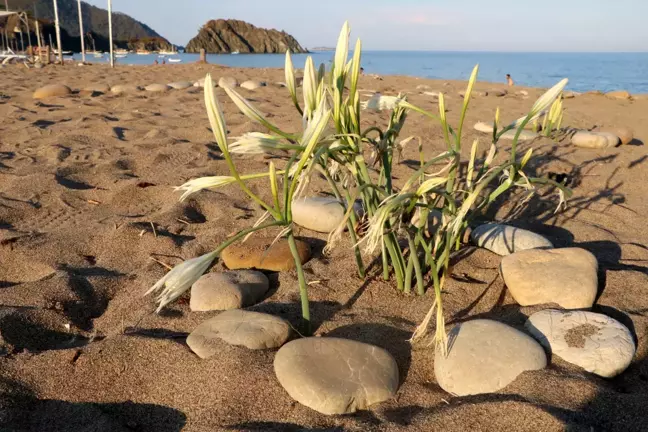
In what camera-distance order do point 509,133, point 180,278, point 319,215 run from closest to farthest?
point 180,278
point 319,215
point 509,133

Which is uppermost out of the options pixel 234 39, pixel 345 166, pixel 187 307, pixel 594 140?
pixel 234 39

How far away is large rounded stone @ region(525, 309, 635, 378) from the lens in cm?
130

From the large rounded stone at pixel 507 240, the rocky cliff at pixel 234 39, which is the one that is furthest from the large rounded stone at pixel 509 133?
the rocky cliff at pixel 234 39

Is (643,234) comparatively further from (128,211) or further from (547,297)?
(128,211)

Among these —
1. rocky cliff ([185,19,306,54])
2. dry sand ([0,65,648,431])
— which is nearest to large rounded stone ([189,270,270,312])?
dry sand ([0,65,648,431])

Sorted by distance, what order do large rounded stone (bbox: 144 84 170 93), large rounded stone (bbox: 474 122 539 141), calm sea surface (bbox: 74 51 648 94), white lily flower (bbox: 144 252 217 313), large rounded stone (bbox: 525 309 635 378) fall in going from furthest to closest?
1. calm sea surface (bbox: 74 51 648 94)
2. large rounded stone (bbox: 144 84 170 93)
3. large rounded stone (bbox: 474 122 539 141)
4. large rounded stone (bbox: 525 309 635 378)
5. white lily flower (bbox: 144 252 217 313)

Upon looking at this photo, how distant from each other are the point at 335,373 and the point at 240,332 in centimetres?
32

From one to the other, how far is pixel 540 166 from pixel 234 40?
55.9 m

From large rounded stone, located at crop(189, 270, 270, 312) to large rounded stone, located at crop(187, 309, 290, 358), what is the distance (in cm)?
14

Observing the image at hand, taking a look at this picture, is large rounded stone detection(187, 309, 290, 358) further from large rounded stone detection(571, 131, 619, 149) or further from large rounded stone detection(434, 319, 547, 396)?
large rounded stone detection(571, 131, 619, 149)

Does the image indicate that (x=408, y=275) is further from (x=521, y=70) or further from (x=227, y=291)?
(x=521, y=70)

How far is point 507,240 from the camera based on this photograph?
6.53 feet

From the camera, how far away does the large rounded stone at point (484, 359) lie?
1.24 meters

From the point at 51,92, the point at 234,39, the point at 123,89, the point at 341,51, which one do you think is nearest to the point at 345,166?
the point at 341,51
